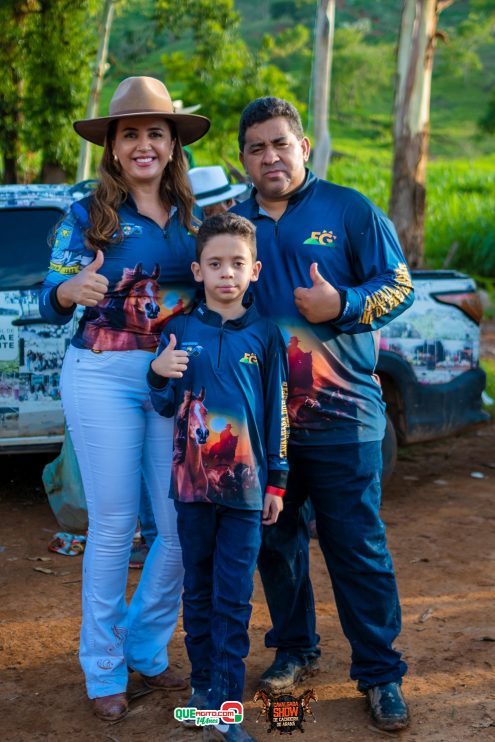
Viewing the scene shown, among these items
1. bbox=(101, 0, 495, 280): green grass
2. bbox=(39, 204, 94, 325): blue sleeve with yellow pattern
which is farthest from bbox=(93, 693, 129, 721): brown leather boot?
bbox=(101, 0, 495, 280): green grass

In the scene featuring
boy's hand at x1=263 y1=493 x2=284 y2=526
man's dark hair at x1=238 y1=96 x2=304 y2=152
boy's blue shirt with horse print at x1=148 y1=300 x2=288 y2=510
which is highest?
man's dark hair at x1=238 y1=96 x2=304 y2=152

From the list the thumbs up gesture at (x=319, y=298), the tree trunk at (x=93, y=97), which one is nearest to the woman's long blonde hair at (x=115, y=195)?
the thumbs up gesture at (x=319, y=298)

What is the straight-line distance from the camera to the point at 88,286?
3.17 metres

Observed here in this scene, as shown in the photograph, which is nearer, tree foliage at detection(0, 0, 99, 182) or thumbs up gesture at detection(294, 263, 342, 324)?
thumbs up gesture at detection(294, 263, 342, 324)

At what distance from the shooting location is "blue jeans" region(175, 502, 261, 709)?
10.3 feet

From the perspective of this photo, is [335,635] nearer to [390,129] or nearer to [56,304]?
[56,304]

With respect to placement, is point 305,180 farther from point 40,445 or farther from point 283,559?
point 40,445

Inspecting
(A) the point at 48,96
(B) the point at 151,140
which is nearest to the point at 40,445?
(B) the point at 151,140

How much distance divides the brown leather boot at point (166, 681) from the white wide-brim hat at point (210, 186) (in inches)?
117

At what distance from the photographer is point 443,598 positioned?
4.62m

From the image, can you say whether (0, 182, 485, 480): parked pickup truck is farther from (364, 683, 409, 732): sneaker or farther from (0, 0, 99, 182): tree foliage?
(0, 0, 99, 182): tree foliage

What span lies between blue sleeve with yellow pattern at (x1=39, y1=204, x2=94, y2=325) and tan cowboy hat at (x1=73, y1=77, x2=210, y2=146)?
309mm

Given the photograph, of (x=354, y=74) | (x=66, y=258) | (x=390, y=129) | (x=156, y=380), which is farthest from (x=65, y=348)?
(x=354, y=74)

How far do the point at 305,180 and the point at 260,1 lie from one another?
4589 inches
